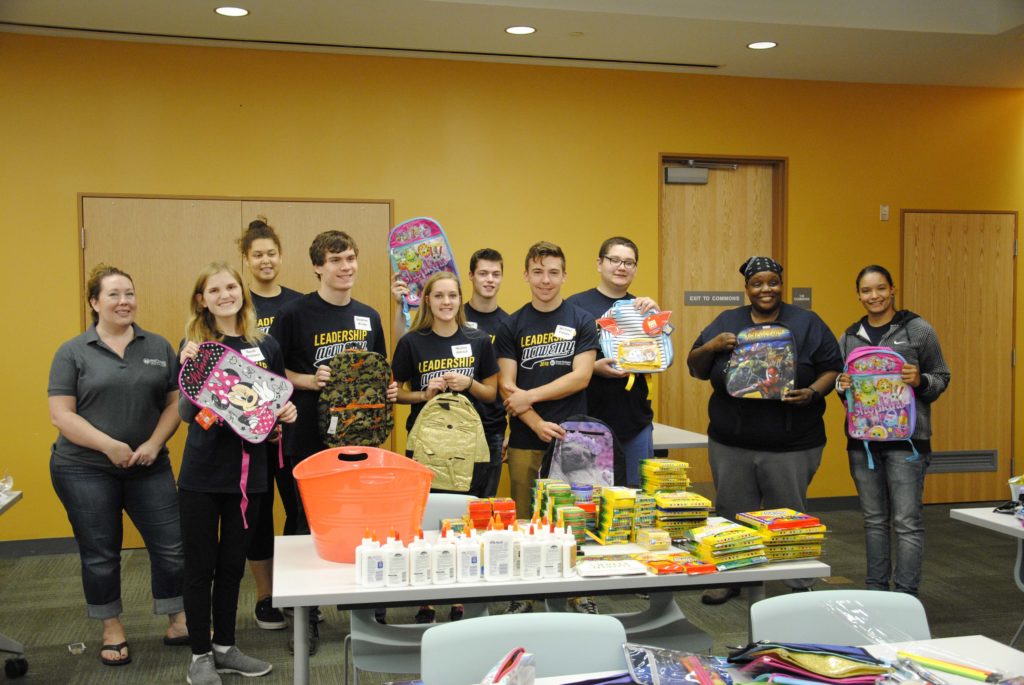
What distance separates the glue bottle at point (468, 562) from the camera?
2619mm

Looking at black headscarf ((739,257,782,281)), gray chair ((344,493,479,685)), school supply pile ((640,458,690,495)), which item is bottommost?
gray chair ((344,493,479,685))

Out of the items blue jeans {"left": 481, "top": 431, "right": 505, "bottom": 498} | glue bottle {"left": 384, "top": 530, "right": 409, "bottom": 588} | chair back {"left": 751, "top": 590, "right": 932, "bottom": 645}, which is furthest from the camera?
blue jeans {"left": 481, "top": 431, "right": 505, "bottom": 498}

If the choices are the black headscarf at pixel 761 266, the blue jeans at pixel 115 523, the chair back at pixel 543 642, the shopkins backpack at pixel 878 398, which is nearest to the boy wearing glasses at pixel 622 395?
the black headscarf at pixel 761 266

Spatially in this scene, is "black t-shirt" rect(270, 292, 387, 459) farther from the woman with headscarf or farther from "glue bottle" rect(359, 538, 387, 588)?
the woman with headscarf

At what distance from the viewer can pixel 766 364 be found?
13.9 feet

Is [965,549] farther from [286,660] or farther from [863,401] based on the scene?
[286,660]

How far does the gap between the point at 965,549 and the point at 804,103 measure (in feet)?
10.9

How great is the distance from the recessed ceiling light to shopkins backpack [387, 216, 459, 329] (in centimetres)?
153

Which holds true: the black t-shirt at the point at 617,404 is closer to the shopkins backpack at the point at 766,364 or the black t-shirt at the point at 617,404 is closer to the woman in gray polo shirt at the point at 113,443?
the shopkins backpack at the point at 766,364

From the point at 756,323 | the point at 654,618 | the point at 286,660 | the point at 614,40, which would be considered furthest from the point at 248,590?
the point at 614,40

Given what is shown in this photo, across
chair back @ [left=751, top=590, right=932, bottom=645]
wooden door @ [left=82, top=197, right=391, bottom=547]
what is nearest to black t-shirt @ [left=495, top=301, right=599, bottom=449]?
chair back @ [left=751, top=590, right=932, bottom=645]

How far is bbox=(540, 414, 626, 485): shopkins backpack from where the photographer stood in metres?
3.49

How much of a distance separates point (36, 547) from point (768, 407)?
14.8ft

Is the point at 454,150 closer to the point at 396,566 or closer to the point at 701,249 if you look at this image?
the point at 701,249
